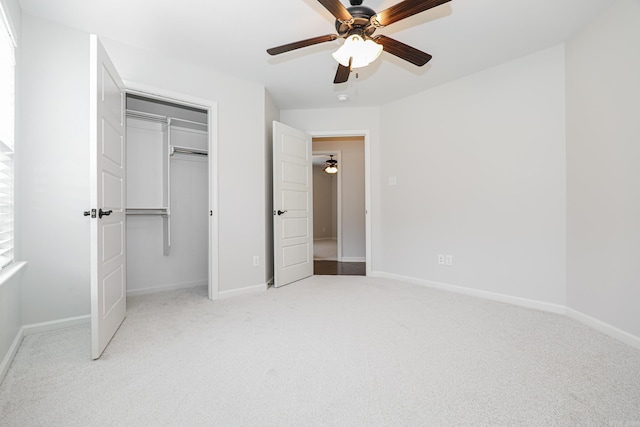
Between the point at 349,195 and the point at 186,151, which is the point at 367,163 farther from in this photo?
the point at 186,151

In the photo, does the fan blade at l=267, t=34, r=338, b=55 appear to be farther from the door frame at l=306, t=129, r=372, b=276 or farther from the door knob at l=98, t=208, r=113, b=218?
the door frame at l=306, t=129, r=372, b=276

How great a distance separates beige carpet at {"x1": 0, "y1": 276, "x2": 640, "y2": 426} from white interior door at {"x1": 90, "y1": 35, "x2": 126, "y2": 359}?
0.71 ft

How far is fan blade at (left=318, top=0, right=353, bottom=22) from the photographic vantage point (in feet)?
5.35

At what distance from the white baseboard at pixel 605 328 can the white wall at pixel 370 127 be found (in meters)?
2.21

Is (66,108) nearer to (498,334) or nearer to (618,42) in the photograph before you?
(498,334)

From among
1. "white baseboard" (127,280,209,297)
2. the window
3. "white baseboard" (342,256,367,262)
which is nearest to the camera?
the window

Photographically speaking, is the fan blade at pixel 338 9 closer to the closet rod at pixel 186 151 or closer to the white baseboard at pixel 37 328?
the closet rod at pixel 186 151

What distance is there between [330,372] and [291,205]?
2504 mm

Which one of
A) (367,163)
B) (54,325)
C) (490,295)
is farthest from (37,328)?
(490,295)

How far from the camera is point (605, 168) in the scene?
7.44 ft

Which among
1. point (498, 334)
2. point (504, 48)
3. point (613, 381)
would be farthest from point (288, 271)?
point (504, 48)

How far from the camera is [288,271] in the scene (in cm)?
383

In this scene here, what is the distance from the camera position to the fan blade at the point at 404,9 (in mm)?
1633

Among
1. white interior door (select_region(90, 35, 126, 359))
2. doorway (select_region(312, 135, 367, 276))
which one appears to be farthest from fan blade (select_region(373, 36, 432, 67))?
doorway (select_region(312, 135, 367, 276))
